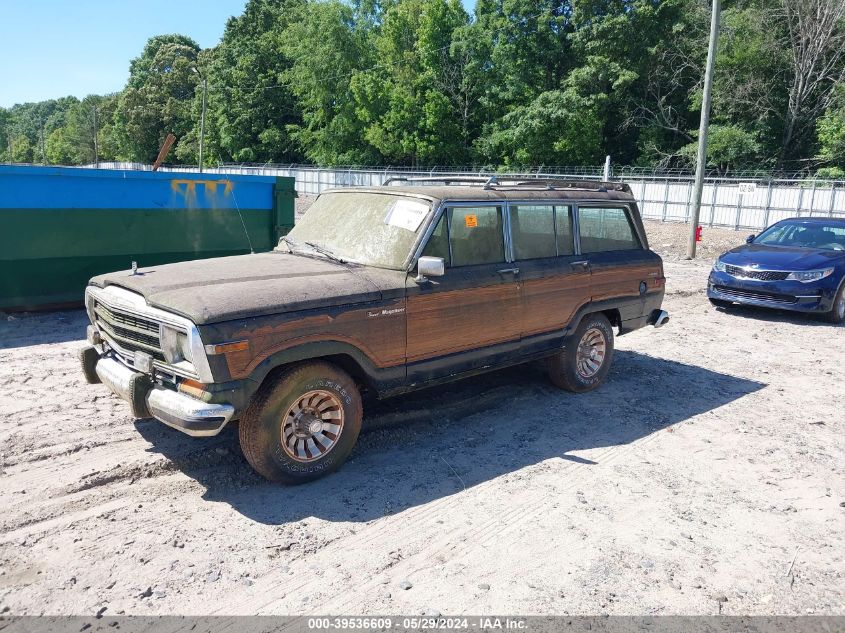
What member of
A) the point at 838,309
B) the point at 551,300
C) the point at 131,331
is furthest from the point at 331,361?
the point at 838,309

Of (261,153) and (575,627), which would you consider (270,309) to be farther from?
(261,153)

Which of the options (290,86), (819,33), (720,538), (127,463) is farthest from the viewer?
(290,86)

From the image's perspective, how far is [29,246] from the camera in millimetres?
8398

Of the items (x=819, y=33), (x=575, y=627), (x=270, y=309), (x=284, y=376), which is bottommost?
(x=575, y=627)

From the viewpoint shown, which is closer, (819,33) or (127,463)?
(127,463)

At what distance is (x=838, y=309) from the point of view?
395 inches

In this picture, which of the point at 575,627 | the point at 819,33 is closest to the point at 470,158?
the point at 819,33

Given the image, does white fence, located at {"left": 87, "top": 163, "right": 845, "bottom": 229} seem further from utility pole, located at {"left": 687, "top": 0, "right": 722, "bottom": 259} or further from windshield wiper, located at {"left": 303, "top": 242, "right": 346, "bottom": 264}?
windshield wiper, located at {"left": 303, "top": 242, "right": 346, "bottom": 264}

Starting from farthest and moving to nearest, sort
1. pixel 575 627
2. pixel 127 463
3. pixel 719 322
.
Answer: pixel 719 322 < pixel 127 463 < pixel 575 627

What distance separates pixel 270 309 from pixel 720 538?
3139 millimetres

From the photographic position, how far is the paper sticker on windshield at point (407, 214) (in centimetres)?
499

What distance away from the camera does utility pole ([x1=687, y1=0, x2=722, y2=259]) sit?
16.2 metres

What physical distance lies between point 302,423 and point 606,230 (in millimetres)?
3925

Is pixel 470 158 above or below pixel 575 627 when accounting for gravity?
above
